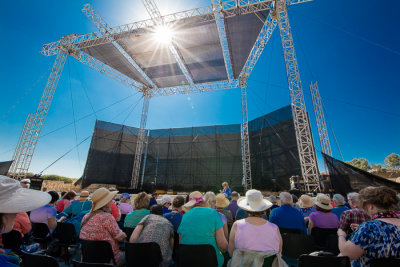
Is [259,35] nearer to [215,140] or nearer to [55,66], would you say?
[215,140]

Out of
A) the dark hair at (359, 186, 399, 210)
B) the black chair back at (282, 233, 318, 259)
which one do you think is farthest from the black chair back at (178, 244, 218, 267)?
the dark hair at (359, 186, 399, 210)

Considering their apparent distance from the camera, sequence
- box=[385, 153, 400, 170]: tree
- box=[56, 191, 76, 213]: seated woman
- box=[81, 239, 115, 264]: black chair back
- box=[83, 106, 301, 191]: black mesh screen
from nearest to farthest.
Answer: box=[81, 239, 115, 264]: black chair back
box=[56, 191, 76, 213]: seated woman
box=[83, 106, 301, 191]: black mesh screen
box=[385, 153, 400, 170]: tree

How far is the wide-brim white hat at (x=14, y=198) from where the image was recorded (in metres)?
→ 0.81

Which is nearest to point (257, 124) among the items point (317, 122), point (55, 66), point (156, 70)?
point (317, 122)

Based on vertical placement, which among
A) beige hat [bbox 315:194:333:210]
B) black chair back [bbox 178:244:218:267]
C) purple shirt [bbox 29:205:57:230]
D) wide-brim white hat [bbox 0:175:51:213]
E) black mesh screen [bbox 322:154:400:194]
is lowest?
black chair back [bbox 178:244:218:267]

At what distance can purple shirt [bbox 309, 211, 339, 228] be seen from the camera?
7.82ft

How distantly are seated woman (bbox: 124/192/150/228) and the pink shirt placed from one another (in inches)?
52.8

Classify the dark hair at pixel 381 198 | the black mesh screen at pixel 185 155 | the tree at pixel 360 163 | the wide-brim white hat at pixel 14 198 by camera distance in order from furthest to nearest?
the tree at pixel 360 163 → the black mesh screen at pixel 185 155 → the dark hair at pixel 381 198 → the wide-brim white hat at pixel 14 198

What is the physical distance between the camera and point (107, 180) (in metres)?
15.6

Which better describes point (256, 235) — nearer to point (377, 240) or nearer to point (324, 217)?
point (377, 240)

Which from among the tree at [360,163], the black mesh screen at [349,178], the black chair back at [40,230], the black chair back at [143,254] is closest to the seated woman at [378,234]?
the black chair back at [143,254]

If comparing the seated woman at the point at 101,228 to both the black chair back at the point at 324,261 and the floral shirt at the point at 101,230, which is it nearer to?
the floral shirt at the point at 101,230

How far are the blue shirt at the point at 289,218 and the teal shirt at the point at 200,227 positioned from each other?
102 centimetres

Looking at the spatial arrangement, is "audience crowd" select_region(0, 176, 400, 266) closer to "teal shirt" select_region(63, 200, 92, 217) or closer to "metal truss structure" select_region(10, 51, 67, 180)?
"teal shirt" select_region(63, 200, 92, 217)
